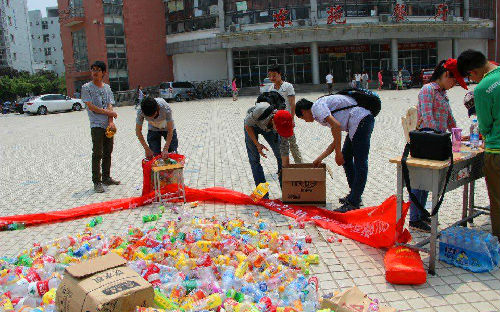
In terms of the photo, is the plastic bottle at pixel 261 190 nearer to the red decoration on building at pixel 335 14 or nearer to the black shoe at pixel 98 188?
the black shoe at pixel 98 188

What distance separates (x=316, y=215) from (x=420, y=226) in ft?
3.87

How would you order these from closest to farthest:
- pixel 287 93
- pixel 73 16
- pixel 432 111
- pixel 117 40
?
pixel 432 111, pixel 287 93, pixel 117 40, pixel 73 16

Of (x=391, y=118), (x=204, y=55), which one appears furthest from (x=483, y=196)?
(x=204, y=55)

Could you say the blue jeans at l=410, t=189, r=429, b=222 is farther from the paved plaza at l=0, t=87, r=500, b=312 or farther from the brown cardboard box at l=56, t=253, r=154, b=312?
the brown cardboard box at l=56, t=253, r=154, b=312

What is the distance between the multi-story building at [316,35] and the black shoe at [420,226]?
31965mm

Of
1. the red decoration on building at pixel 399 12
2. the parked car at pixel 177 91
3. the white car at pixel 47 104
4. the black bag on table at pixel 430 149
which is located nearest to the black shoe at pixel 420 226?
the black bag on table at pixel 430 149

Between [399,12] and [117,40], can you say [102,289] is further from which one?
[117,40]

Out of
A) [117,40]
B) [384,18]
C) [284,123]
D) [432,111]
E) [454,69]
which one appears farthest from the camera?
[117,40]

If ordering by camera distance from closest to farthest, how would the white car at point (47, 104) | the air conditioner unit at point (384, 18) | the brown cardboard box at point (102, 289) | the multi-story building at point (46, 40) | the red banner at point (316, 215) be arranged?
the brown cardboard box at point (102, 289)
the red banner at point (316, 215)
the white car at point (47, 104)
the air conditioner unit at point (384, 18)
the multi-story building at point (46, 40)

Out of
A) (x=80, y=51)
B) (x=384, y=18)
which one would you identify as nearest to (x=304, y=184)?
(x=384, y=18)

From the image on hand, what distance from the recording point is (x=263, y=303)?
329 centimetres

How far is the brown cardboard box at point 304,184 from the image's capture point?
5.60 meters

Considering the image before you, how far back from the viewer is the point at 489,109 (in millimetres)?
3908

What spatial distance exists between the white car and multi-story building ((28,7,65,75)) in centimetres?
6331
